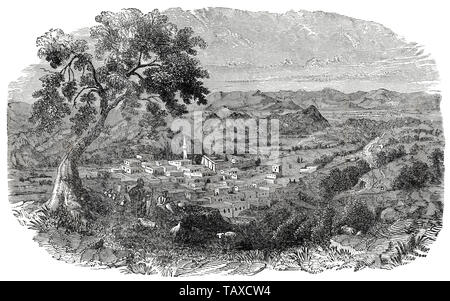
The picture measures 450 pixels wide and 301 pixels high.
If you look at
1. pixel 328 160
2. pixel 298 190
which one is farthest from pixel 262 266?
pixel 328 160

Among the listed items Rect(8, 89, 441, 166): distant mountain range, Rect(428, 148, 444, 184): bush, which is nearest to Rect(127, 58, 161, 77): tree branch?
Rect(8, 89, 441, 166): distant mountain range

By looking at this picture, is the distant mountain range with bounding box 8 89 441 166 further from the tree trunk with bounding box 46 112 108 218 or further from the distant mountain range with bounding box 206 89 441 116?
the tree trunk with bounding box 46 112 108 218

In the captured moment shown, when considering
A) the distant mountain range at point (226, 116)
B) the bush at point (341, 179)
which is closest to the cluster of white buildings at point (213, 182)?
the distant mountain range at point (226, 116)

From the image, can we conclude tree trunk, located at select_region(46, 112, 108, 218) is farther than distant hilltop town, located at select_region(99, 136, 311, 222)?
Yes

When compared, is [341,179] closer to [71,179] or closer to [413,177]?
[413,177]

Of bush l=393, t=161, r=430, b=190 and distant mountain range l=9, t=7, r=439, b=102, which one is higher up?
distant mountain range l=9, t=7, r=439, b=102

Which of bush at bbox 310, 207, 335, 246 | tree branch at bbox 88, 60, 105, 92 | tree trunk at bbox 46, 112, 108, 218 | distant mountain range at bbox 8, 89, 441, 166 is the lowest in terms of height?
bush at bbox 310, 207, 335, 246
